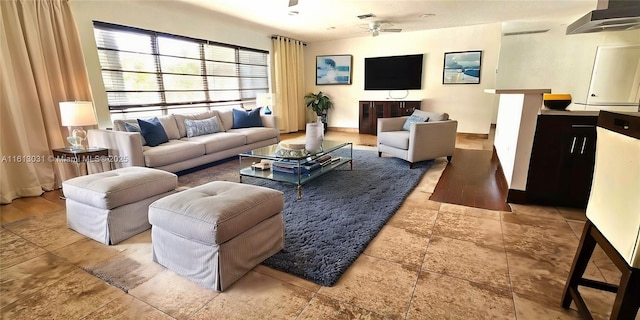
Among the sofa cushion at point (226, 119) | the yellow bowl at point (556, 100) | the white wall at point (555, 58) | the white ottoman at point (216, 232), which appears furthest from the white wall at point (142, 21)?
the white wall at point (555, 58)

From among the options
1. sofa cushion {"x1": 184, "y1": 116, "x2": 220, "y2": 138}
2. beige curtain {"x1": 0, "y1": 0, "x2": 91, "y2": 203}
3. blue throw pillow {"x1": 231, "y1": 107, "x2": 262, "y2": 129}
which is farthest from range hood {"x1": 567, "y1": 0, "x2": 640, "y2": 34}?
beige curtain {"x1": 0, "y1": 0, "x2": 91, "y2": 203}

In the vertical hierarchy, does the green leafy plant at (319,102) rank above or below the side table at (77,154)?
above

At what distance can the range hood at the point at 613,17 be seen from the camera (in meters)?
2.63

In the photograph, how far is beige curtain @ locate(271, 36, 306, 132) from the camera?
6.85 meters

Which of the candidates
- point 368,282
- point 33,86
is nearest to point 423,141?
point 368,282

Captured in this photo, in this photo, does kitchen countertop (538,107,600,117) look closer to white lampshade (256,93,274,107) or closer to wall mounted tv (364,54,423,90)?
wall mounted tv (364,54,423,90)

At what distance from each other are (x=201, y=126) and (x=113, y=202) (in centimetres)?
256

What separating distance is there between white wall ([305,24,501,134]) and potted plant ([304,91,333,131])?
12.0 inches

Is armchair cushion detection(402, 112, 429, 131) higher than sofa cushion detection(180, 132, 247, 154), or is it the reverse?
armchair cushion detection(402, 112, 429, 131)

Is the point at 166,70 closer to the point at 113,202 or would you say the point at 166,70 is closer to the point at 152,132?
the point at 152,132

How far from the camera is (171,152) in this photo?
137 inches

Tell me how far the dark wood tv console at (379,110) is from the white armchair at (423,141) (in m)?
2.34

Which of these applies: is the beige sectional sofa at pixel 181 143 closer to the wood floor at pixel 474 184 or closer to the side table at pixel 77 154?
the side table at pixel 77 154

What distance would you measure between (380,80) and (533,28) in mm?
3248
